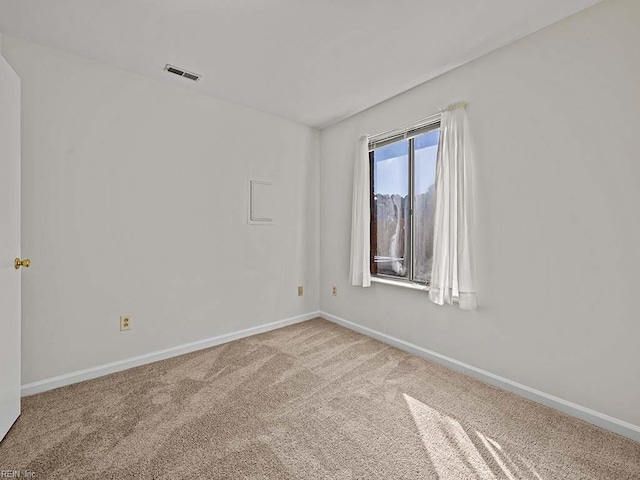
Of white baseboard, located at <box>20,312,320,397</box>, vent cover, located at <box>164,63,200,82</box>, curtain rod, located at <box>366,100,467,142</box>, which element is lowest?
white baseboard, located at <box>20,312,320,397</box>

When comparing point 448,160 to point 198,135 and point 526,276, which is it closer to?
point 526,276

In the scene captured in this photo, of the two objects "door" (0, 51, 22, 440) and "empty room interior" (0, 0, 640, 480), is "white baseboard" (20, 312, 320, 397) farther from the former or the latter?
"door" (0, 51, 22, 440)

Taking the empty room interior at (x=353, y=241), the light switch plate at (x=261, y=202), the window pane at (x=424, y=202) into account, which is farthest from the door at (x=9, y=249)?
the window pane at (x=424, y=202)

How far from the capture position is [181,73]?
2.52 metres

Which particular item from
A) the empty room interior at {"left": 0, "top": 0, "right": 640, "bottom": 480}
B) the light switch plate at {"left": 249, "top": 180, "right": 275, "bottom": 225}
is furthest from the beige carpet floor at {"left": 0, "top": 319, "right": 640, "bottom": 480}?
the light switch plate at {"left": 249, "top": 180, "right": 275, "bottom": 225}

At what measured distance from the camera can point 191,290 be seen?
2.85m

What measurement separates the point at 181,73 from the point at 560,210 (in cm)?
303

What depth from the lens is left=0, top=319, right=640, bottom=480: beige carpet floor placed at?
4.77 feet

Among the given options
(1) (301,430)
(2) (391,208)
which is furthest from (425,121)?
(1) (301,430)

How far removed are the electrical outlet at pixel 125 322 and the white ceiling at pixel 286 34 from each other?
2.04 m

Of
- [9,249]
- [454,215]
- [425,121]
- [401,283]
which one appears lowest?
[401,283]

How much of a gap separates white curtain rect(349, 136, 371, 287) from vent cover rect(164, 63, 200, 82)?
1.69 meters

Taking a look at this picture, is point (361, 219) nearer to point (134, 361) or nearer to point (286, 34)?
point (286, 34)

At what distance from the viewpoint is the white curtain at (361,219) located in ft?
10.4
